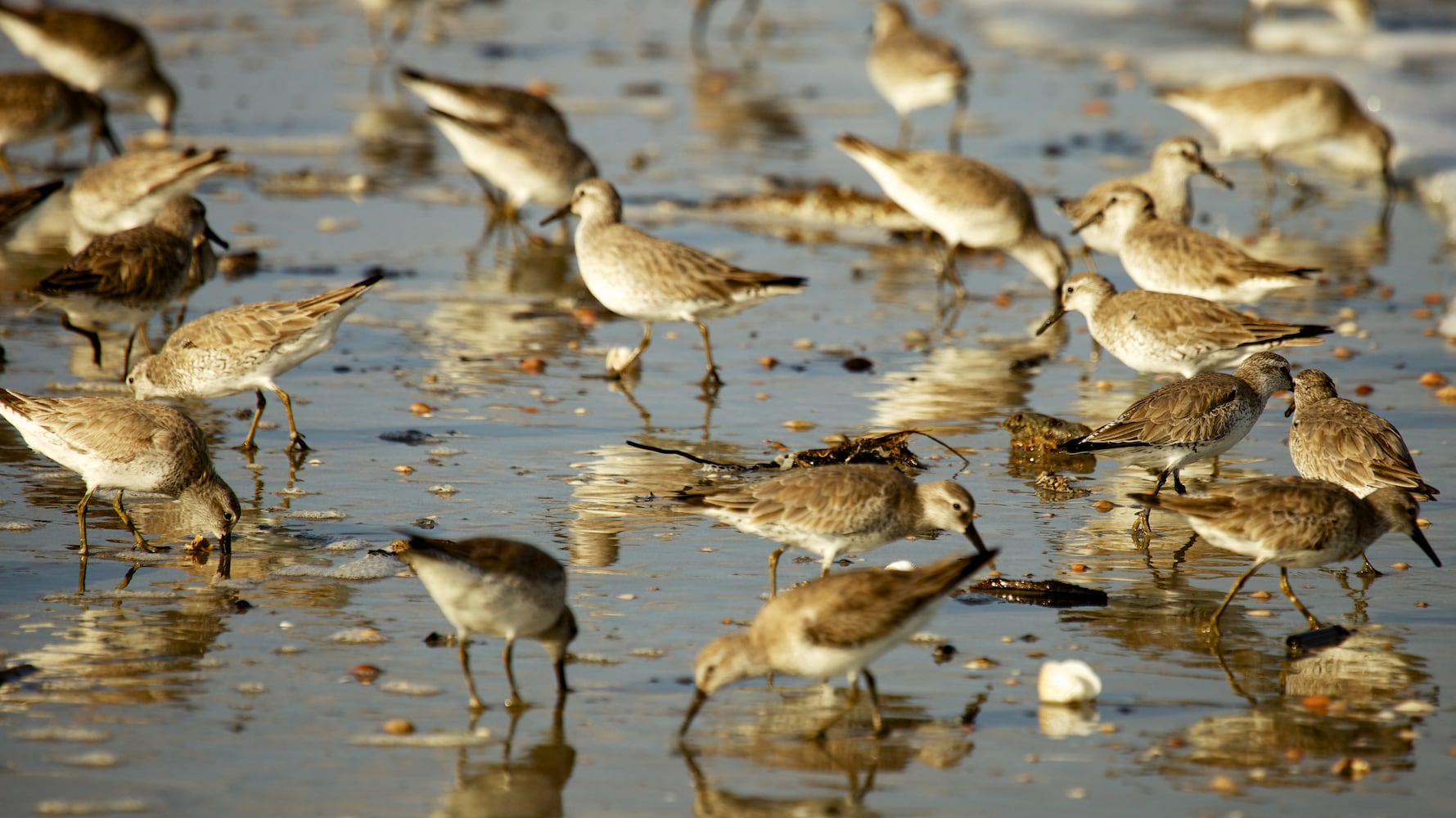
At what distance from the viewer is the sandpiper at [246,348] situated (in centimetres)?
820

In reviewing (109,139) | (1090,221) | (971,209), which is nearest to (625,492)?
(1090,221)

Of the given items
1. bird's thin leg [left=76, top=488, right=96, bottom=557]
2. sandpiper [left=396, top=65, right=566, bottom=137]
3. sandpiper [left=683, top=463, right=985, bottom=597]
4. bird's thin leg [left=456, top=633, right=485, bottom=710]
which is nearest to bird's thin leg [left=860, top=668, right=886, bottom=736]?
sandpiper [left=683, top=463, right=985, bottom=597]

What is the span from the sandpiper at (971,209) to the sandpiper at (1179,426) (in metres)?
4.75

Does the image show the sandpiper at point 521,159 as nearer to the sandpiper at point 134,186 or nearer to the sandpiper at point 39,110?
the sandpiper at point 134,186

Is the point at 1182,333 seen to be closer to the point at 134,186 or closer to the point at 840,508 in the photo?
the point at 840,508

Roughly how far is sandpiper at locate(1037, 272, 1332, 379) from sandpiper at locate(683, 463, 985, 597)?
3.32 metres

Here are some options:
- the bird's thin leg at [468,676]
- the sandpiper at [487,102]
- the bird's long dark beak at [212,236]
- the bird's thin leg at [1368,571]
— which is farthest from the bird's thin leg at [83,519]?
the sandpiper at [487,102]

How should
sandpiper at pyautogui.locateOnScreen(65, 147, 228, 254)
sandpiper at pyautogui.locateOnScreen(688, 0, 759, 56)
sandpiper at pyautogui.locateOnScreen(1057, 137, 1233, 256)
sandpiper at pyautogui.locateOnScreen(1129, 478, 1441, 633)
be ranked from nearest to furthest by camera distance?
sandpiper at pyautogui.locateOnScreen(1129, 478, 1441, 633), sandpiper at pyautogui.locateOnScreen(65, 147, 228, 254), sandpiper at pyautogui.locateOnScreen(1057, 137, 1233, 256), sandpiper at pyautogui.locateOnScreen(688, 0, 759, 56)

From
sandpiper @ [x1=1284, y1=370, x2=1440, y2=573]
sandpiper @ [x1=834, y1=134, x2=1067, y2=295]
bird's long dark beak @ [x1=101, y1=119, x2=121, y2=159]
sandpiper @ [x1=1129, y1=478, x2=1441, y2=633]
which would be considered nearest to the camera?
sandpiper @ [x1=1129, y1=478, x2=1441, y2=633]

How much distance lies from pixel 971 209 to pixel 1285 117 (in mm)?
5234

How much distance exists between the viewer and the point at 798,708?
5.50 m

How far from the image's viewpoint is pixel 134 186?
11.6 m

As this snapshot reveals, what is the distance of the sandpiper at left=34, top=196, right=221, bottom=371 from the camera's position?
29.7 feet

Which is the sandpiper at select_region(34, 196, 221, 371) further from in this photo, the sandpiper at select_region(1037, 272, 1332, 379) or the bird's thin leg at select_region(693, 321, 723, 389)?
the sandpiper at select_region(1037, 272, 1332, 379)
